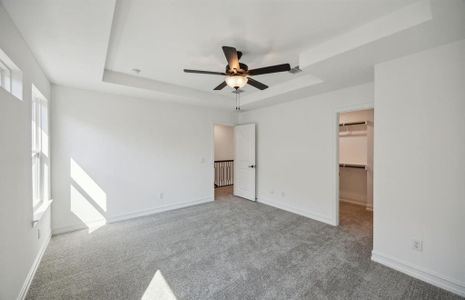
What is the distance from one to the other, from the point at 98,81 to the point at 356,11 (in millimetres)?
3496

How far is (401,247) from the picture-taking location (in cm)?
226

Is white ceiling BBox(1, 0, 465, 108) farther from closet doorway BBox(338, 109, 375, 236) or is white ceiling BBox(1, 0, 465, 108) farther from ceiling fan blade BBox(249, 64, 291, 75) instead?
closet doorway BBox(338, 109, 375, 236)

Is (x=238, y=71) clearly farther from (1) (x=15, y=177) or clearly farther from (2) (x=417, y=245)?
(2) (x=417, y=245)

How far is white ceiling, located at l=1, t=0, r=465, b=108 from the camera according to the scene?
1642 mm

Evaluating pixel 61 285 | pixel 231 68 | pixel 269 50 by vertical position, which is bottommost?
pixel 61 285

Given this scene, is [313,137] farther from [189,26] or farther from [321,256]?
[189,26]

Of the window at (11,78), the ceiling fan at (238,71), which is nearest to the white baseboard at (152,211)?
the window at (11,78)

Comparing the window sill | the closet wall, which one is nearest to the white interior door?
the closet wall

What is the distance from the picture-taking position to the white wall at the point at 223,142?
7621 millimetres

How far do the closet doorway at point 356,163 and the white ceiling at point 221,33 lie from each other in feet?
6.86

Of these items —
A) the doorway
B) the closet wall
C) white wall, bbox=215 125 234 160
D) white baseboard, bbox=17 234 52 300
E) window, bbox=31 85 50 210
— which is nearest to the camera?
white baseboard, bbox=17 234 52 300

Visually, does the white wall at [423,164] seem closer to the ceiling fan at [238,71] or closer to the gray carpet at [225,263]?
the gray carpet at [225,263]

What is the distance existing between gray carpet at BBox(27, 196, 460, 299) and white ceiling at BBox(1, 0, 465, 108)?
247 cm

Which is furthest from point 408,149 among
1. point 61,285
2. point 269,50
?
point 61,285
